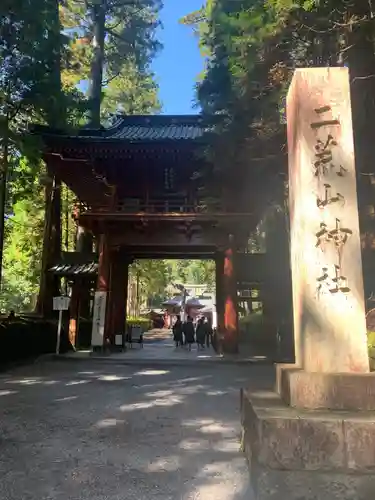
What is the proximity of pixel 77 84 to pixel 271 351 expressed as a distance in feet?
59.6

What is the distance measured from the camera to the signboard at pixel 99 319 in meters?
14.8

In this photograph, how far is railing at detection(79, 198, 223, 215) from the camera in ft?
49.0

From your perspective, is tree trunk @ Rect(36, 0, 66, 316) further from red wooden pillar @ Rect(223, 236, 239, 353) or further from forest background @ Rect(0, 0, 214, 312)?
red wooden pillar @ Rect(223, 236, 239, 353)

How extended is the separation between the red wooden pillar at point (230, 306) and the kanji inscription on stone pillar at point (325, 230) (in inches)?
404

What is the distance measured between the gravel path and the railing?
6.58 metres

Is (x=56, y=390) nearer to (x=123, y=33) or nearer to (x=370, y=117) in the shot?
(x=370, y=117)

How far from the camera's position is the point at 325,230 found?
4.16 metres

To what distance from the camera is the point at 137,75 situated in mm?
28328

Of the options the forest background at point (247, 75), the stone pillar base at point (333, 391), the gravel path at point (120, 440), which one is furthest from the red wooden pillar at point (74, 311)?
the stone pillar base at point (333, 391)

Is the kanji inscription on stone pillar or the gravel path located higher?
the kanji inscription on stone pillar

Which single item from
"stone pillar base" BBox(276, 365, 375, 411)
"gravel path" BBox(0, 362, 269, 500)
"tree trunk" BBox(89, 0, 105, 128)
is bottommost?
"gravel path" BBox(0, 362, 269, 500)

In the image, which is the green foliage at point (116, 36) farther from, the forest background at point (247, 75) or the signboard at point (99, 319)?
the signboard at point (99, 319)

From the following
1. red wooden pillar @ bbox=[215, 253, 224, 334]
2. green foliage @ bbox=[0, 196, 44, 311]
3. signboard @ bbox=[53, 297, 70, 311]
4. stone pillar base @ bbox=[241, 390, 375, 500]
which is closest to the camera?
stone pillar base @ bbox=[241, 390, 375, 500]

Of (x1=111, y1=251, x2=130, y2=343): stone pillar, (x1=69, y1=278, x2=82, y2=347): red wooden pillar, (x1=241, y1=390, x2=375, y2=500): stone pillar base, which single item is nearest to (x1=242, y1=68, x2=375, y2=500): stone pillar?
(x1=241, y1=390, x2=375, y2=500): stone pillar base
